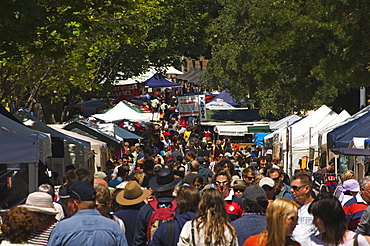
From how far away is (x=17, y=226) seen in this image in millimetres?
5305

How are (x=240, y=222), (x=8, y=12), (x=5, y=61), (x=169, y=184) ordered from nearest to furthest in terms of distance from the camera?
(x=240, y=222), (x=169, y=184), (x=8, y=12), (x=5, y=61)

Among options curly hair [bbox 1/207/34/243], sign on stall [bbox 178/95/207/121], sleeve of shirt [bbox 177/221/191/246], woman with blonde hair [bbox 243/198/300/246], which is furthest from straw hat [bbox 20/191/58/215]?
sign on stall [bbox 178/95/207/121]

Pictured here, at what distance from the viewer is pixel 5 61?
16.8 meters

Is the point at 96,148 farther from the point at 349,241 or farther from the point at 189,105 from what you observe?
the point at 189,105

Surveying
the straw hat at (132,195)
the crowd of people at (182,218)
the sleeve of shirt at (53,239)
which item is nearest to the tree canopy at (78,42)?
the straw hat at (132,195)

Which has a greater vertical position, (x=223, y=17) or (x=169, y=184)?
(x=223, y=17)

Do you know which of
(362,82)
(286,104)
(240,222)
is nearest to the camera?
(240,222)

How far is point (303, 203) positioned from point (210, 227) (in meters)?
1.56

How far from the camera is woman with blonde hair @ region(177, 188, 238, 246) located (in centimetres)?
597

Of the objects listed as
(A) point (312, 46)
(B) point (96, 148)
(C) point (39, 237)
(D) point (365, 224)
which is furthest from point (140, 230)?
(B) point (96, 148)

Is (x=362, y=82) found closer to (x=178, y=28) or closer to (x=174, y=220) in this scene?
(x=174, y=220)

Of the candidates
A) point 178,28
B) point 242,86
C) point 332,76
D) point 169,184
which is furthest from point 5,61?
point 242,86

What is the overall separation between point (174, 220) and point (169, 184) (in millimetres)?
1028

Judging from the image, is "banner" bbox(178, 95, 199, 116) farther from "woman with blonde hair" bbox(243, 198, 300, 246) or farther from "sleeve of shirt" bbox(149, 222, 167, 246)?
"woman with blonde hair" bbox(243, 198, 300, 246)
